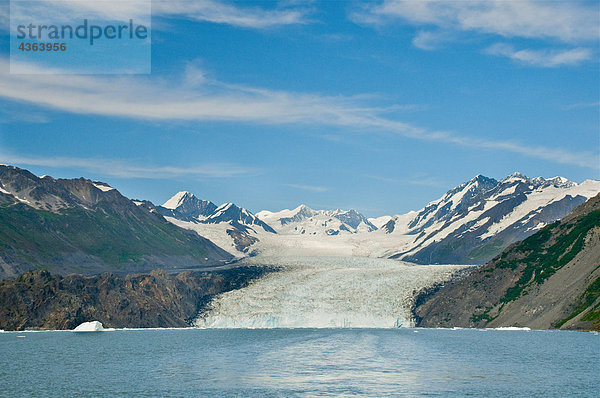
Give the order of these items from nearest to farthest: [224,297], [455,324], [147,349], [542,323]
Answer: [147,349] → [542,323] → [455,324] → [224,297]

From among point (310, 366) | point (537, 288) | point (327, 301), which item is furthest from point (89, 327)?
point (537, 288)

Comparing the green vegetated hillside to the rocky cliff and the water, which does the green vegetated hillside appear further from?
the rocky cliff

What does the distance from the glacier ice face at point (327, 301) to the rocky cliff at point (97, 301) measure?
8905 mm

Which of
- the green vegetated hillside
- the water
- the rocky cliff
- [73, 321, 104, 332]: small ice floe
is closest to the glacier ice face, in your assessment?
the green vegetated hillside

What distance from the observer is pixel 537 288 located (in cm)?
14212

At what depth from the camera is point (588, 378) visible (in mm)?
63812

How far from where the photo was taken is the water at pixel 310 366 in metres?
59.7

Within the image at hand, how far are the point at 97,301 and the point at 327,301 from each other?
6049cm

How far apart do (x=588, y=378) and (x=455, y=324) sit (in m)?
90.6

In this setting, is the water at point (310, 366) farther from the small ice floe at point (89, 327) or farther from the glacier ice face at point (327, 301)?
the glacier ice face at point (327, 301)

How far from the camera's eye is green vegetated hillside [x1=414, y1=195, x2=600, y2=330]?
124 meters

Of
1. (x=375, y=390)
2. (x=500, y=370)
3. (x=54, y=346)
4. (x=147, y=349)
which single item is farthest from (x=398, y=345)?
(x=54, y=346)

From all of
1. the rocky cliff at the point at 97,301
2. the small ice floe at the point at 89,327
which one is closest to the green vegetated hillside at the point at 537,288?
the rocky cliff at the point at 97,301

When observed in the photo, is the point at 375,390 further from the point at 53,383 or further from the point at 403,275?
the point at 403,275
